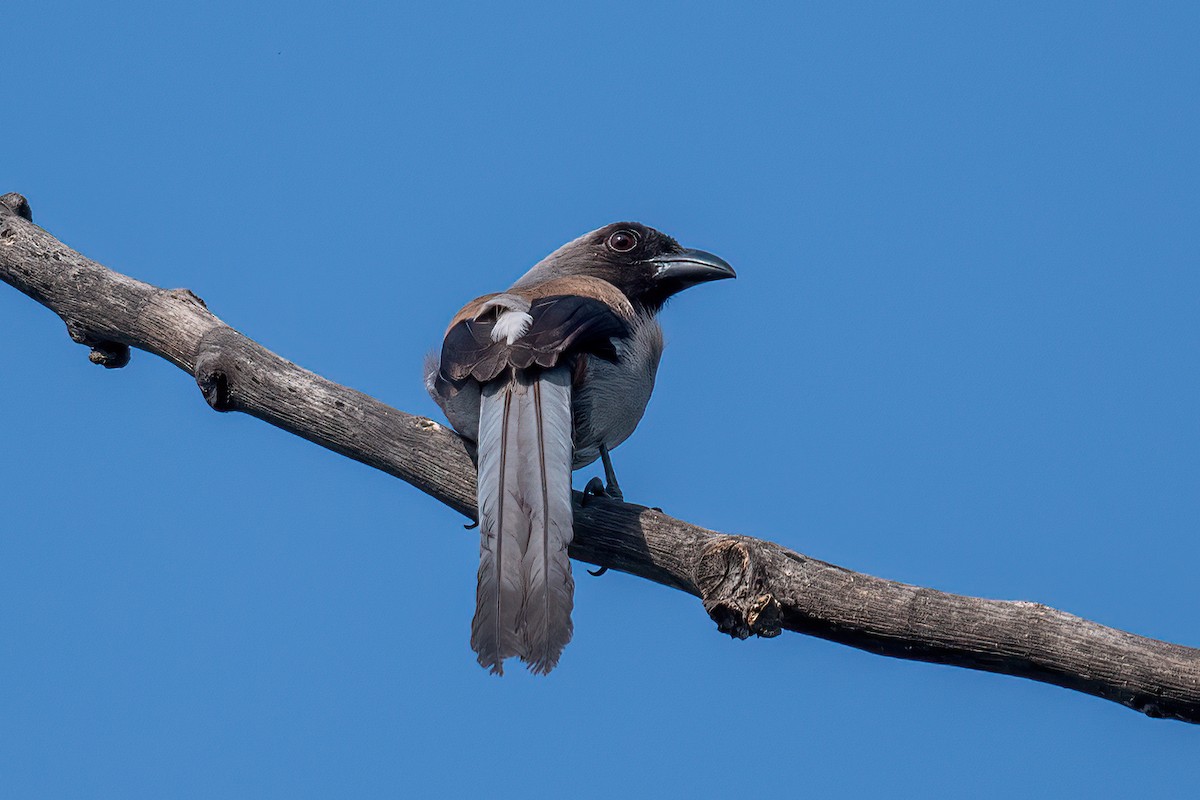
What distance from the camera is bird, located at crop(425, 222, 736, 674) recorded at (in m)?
4.23

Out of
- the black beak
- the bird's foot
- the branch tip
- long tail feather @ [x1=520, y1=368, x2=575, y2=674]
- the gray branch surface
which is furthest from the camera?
the black beak

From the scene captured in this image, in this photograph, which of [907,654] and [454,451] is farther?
[454,451]

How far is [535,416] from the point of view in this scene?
4797 millimetres

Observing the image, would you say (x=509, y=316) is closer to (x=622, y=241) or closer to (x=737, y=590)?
(x=737, y=590)

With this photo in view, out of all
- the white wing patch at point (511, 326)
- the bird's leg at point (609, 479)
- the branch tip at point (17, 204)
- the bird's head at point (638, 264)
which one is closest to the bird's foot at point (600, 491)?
the bird's leg at point (609, 479)

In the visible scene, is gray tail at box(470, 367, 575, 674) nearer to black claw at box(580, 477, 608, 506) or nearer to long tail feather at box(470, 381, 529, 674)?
long tail feather at box(470, 381, 529, 674)

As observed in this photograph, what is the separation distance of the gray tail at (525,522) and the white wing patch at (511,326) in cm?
22

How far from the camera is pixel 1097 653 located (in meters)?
3.77

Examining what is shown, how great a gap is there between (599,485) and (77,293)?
8.86 feet

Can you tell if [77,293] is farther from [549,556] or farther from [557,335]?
[549,556]

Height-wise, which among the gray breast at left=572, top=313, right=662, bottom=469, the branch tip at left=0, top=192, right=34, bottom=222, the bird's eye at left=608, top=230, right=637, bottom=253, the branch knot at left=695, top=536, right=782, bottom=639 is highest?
the bird's eye at left=608, top=230, right=637, bottom=253

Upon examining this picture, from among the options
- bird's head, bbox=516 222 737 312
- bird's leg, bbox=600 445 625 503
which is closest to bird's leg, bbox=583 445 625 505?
bird's leg, bbox=600 445 625 503

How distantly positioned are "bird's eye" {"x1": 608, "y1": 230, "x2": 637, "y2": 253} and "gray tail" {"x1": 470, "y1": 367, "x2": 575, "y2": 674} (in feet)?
7.55

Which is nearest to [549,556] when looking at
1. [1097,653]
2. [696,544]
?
[696,544]
